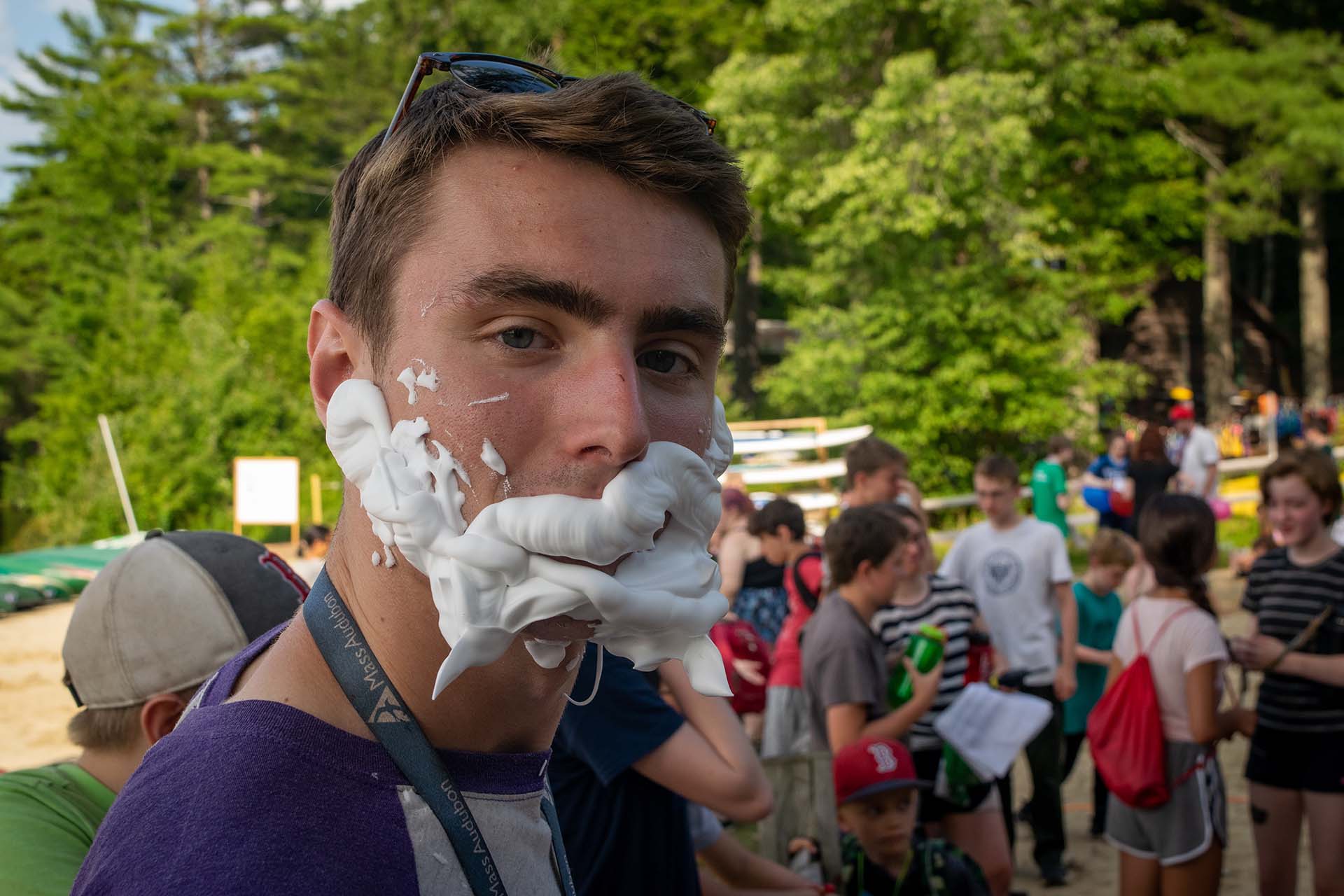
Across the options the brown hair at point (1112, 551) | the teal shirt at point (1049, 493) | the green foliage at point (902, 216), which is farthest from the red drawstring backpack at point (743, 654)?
the green foliage at point (902, 216)

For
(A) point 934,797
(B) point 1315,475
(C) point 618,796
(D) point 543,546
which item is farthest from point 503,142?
(B) point 1315,475

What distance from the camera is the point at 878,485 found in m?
6.00

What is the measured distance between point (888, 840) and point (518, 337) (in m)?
3.24

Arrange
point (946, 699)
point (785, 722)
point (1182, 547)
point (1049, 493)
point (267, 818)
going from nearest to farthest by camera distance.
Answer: point (267, 818), point (1182, 547), point (946, 699), point (785, 722), point (1049, 493)

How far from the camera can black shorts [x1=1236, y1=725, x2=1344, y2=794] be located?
169 inches

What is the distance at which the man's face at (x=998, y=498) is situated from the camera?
652 cm

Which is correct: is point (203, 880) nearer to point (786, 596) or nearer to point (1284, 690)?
point (1284, 690)

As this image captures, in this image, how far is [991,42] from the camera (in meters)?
20.0

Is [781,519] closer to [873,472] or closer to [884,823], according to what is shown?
[873,472]

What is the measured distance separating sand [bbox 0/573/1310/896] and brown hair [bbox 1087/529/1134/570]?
1.68 metres

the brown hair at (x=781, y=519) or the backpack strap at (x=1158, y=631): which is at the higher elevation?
the brown hair at (x=781, y=519)

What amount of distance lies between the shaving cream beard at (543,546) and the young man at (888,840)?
292cm

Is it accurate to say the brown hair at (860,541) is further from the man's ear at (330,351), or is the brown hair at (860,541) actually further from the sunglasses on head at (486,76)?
the man's ear at (330,351)

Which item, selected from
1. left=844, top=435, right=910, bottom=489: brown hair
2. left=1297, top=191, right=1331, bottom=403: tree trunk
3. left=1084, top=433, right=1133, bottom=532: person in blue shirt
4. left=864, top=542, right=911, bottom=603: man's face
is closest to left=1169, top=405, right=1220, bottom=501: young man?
left=1084, top=433, right=1133, bottom=532: person in blue shirt
